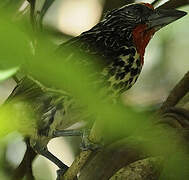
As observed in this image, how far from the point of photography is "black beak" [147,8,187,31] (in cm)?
161

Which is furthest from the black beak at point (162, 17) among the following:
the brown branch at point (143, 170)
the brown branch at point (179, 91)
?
the brown branch at point (143, 170)

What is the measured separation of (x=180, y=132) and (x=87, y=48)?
665mm

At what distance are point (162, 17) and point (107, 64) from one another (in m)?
0.27

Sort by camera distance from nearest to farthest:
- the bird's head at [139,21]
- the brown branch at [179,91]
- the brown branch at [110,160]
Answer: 1. the brown branch at [110,160]
2. the brown branch at [179,91]
3. the bird's head at [139,21]

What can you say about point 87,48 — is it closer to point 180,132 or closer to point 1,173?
point 1,173

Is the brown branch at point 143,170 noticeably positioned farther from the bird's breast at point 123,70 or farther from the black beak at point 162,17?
the black beak at point 162,17

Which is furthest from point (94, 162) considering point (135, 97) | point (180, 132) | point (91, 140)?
point (135, 97)

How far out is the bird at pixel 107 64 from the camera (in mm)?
1569

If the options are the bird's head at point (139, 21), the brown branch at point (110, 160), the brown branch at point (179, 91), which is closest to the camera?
the brown branch at point (110, 160)

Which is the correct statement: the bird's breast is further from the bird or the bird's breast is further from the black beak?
the black beak

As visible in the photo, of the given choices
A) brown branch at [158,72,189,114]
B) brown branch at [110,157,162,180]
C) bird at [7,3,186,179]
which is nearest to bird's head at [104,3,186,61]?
bird at [7,3,186,179]

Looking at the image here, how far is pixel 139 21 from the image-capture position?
1.85 meters

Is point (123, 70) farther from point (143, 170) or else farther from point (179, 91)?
point (143, 170)

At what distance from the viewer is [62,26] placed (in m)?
2.34
